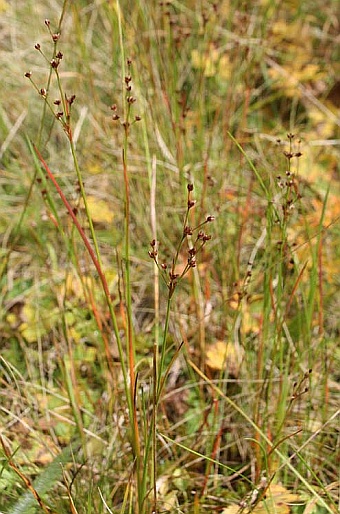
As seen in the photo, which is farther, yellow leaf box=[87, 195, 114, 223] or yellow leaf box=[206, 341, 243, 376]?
yellow leaf box=[87, 195, 114, 223]

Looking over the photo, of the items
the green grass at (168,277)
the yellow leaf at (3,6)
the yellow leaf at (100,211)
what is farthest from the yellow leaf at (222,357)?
the yellow leaf at (3,6)

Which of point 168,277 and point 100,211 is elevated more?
point 100,211

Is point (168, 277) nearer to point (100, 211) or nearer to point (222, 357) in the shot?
point (222, 357)

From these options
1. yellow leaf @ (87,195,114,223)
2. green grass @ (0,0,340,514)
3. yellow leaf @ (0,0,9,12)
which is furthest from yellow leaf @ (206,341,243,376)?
yellow leaf @ (0,0,9,12)

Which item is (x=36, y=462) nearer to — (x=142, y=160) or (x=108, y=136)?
(x=142, y=160)

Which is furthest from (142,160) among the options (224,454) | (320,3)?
(320,3)

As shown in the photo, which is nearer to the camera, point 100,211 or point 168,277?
point 168,277

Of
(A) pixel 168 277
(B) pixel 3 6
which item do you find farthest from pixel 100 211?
(B) pixel 3 6

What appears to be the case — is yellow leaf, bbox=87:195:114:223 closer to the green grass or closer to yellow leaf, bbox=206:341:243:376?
the green grass
